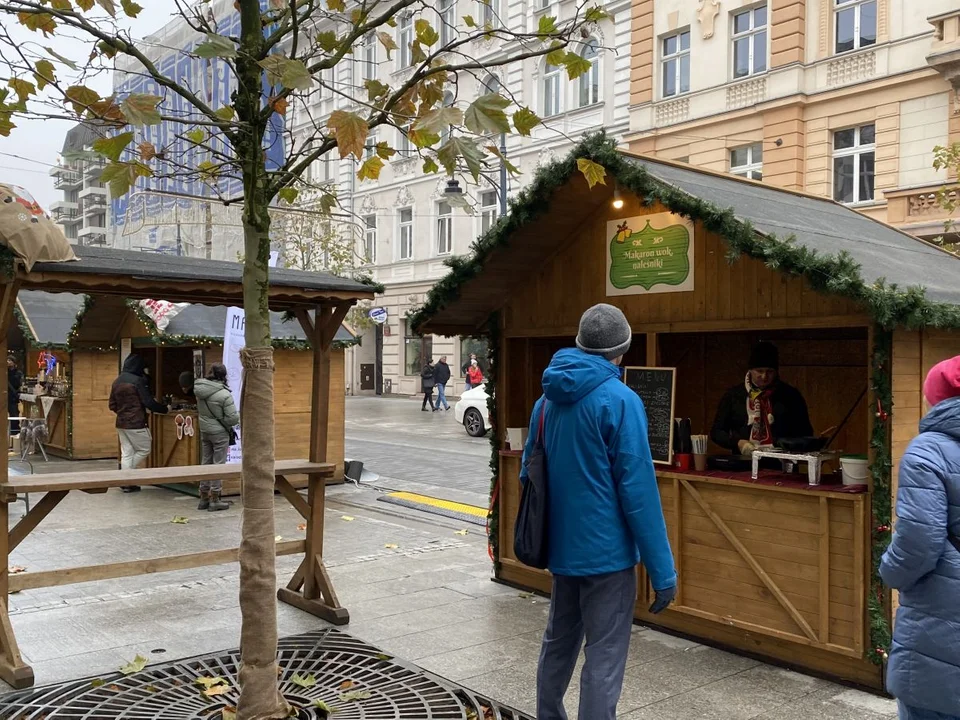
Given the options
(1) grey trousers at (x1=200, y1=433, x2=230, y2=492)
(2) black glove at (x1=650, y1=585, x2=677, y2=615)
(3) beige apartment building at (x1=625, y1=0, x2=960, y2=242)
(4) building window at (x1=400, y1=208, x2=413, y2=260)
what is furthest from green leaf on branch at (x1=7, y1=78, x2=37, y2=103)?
(4) building window at (x1=400, y1=208, x2=413, y2=260)

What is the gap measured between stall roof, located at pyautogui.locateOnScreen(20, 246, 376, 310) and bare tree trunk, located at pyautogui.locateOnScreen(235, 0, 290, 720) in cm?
176

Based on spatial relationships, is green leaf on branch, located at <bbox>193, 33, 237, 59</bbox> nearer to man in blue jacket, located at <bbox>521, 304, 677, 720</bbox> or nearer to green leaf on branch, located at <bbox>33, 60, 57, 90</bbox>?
green leaf on branch, located at <bbox>33, 60, 57, 90</bbox>

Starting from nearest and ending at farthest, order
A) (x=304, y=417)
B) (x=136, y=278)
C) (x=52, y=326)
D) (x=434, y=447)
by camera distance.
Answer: (x=136, y=278)
(x=304, y=417)
(x=52, y=326)
(x=434, y=447)

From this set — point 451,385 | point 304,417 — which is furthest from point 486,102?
point 451,385

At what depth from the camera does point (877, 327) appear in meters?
4.62

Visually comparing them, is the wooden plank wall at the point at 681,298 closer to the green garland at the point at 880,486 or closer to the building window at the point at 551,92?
the green garland at the point at 880,486

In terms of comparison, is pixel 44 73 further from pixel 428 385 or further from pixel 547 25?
pixel 428 385

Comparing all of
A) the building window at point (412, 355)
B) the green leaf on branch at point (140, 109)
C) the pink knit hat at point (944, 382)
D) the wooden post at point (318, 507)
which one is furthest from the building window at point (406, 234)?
the pink knit hat at point (944, 382)

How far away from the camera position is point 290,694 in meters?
4.54

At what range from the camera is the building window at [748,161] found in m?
22.7

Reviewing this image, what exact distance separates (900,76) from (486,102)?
64.0ft

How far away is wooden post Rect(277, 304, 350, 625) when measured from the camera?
612 centimetres

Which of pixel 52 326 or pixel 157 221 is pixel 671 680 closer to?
pixel 52 326

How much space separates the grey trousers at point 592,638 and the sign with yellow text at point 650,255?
2.54 meters
